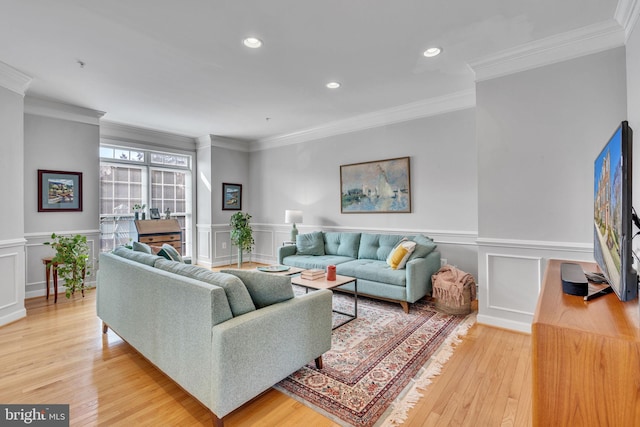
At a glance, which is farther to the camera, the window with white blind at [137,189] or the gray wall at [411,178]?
the window with white blind at [137,189]

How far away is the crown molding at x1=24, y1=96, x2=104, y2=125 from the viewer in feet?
13.1

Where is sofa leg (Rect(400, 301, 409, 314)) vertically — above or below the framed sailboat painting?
Result: below

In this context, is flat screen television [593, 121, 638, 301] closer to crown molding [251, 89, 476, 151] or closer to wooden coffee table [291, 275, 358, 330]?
wooden coffee table [291, 275, 358, 330]

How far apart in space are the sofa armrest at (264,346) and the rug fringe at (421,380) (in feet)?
2.02

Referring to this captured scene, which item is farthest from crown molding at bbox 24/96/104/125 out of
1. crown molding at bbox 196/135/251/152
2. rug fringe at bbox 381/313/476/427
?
rug fringe at bbox 381/313/476/427

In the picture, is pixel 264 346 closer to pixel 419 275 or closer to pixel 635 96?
pixel 419 275

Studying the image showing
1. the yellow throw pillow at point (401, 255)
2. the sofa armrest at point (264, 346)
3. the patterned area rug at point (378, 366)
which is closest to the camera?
the sofa armrest at point (264, 346)

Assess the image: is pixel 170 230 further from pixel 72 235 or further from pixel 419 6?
pixel 419 6

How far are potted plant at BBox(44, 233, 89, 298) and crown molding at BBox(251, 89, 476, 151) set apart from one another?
3703 mm

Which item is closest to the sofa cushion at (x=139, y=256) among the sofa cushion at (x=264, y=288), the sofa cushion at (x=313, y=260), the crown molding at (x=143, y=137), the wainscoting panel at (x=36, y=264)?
the sofa cushion at (x=264, y=288)

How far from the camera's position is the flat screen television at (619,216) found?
1059mm

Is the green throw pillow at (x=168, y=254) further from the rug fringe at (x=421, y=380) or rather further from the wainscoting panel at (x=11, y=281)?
the rug fringe at (x=421, y=380)

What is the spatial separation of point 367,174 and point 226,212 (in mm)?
3174

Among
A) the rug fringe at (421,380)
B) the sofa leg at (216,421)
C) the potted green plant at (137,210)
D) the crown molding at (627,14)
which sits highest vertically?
the crown molding at (627,14)
